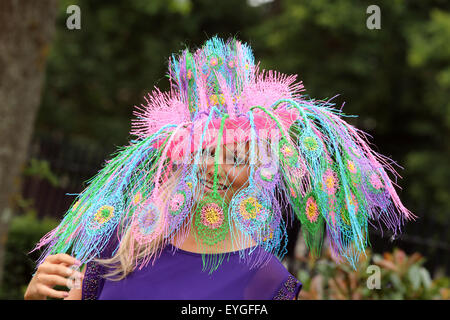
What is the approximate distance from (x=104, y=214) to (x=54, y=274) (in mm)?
253

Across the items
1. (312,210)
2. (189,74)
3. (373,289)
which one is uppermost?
(189,74)

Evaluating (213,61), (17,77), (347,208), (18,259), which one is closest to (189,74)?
(213,61)

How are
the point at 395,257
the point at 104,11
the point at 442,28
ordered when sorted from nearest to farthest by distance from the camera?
1. the point at 395,257
2. the point at 442,28
3. the point at 104,11

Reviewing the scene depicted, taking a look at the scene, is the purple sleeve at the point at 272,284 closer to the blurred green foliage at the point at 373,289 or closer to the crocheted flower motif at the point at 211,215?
the crocheted flower motif at the point at 211,215

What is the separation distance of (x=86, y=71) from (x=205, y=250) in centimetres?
1324

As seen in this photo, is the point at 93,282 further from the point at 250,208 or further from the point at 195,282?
the point at 250,208

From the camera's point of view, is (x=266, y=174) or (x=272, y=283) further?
(x=272, y=283)

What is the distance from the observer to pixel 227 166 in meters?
1.57

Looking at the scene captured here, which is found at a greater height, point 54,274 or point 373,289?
point 54,274

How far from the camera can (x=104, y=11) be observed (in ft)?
43.5

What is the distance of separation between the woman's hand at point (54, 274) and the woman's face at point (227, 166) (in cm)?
49
